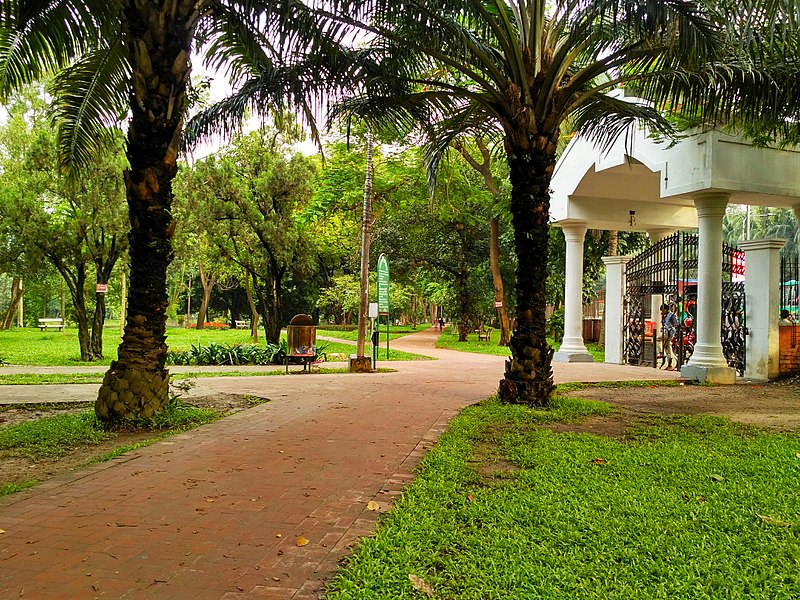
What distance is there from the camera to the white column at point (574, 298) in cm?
1683

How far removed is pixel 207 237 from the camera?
2072 cm

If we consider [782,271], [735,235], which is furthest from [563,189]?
[735,235]

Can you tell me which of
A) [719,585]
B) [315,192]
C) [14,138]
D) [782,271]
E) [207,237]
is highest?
[14,138]

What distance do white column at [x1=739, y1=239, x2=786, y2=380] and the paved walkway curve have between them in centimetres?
863

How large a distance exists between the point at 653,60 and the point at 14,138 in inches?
839

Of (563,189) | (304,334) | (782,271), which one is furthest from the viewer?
(563,189)

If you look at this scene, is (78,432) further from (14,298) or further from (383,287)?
(14,298)

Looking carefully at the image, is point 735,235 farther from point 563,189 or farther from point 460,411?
point 460,411

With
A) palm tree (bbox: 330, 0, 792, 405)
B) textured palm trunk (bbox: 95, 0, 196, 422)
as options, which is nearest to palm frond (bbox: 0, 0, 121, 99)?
textured palm trunk (bbox: 95, 0, 196, 422)

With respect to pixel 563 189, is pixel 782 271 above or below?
below

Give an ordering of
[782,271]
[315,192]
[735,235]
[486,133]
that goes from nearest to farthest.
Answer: [486,133]
[782,271]
[315,192]
[735,235]

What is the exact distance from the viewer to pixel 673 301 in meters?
16.3


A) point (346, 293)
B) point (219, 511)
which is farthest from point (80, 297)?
point (346, 293)

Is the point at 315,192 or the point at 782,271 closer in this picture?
the point at 782,271
